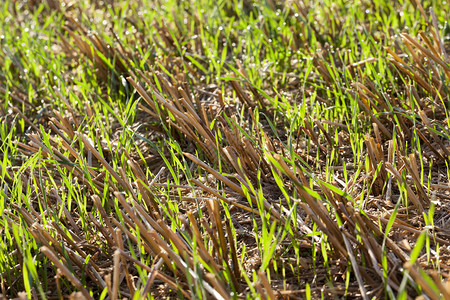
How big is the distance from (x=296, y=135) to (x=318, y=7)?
4.14 feet

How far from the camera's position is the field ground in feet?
3.98

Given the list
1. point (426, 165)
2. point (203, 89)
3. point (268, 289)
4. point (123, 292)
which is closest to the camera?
point (268, 289)

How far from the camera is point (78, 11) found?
11.7 feet

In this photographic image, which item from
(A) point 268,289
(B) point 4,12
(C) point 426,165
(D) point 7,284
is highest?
(B) point 4,12

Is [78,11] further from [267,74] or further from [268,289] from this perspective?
[268,289]

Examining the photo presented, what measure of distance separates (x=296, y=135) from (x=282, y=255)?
72 cm

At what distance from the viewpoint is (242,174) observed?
158 centimetres

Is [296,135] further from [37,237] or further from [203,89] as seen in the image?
[37,237]

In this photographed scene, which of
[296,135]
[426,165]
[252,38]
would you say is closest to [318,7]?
[252,38]

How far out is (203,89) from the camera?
2389mm

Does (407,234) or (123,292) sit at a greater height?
(123,292)

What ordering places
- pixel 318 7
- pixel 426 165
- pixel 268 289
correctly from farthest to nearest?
pixel 318 7
pixel 426 165
pixel 268 289

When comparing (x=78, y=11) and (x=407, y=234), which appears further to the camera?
(x=78, y=11)

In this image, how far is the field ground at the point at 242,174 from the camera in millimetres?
1213
